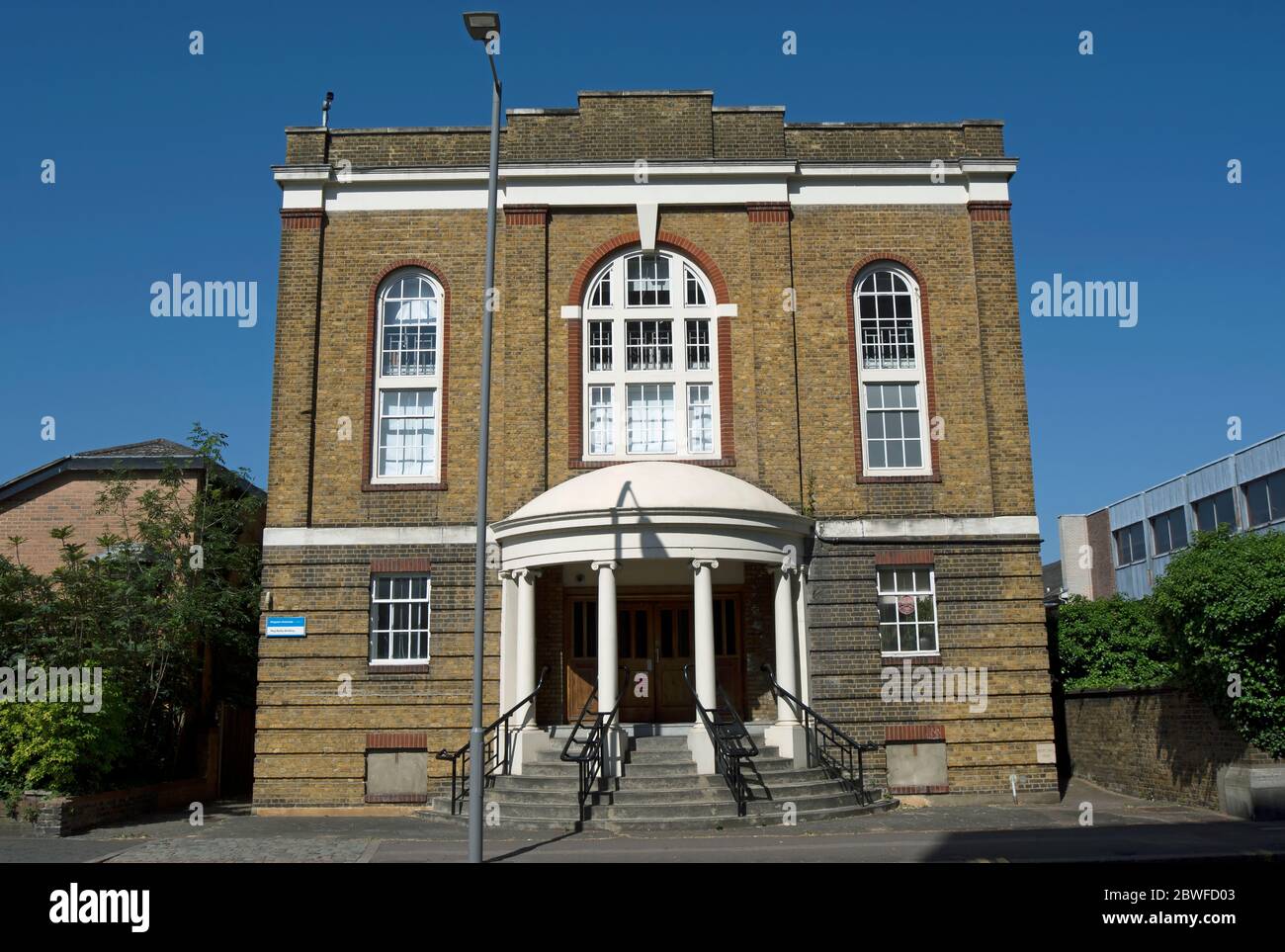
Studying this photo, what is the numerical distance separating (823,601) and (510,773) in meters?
5.77

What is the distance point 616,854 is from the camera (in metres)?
12.4

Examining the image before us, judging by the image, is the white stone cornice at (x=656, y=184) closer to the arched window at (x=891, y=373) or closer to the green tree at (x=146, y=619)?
the arched window at (x=891, y=373)

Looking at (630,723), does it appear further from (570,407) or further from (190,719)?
(190,719)

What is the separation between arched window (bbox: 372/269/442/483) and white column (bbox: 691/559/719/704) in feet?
17.0

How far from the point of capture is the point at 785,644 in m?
17.3

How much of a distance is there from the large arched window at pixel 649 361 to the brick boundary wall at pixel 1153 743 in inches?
331

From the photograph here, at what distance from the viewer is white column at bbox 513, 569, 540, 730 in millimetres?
17266

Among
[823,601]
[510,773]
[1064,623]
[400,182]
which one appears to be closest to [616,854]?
[510,773]

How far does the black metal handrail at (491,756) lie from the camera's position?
54.1ft

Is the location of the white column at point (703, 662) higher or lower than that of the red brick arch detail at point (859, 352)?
lower

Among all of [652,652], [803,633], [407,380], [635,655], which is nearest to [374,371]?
[407,380]

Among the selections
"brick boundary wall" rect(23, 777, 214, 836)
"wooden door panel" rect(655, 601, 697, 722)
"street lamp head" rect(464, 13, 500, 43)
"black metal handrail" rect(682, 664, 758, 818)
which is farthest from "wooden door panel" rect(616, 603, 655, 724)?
"street lamp head" rect(464, 13, 500, 43)

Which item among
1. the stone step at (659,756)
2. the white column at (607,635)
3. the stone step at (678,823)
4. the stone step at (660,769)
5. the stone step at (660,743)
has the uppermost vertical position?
the white column at (607,635)

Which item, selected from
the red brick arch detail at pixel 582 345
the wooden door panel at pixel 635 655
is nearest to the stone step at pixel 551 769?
the wooden door panel at pixel 635 655
